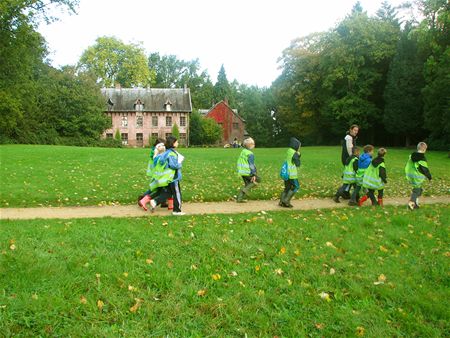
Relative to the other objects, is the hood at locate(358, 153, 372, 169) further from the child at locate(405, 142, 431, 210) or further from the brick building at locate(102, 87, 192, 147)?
the brick building at locate(102, 87, 192, 147)

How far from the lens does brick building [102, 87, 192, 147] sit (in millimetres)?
65750

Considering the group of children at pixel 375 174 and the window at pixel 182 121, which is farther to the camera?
the window at pixel 182 121

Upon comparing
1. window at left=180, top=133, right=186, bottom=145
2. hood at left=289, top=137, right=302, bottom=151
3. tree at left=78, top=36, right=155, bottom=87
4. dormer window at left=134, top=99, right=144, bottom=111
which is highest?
tree at left=78, top=36, right=155, bottom=87

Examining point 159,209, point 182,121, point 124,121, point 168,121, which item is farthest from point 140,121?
point 159,209

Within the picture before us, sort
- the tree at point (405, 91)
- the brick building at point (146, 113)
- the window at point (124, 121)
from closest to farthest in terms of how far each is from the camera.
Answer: the tree at point (405, 91) < the brick building at point (146, 113) < the window at point (124, 121)

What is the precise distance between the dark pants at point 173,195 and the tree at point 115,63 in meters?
61.9

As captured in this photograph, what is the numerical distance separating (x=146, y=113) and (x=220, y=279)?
6366 cm

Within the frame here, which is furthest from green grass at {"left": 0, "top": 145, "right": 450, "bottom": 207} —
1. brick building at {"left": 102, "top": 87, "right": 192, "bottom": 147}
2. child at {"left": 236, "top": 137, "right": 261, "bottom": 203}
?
brick building at {"left": 102, "top": 87, "right": 192, "bottom": 147}

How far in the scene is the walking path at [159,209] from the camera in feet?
29.7

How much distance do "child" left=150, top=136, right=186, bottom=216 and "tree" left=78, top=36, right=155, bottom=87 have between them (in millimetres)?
61767

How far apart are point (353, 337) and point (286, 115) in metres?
55.2

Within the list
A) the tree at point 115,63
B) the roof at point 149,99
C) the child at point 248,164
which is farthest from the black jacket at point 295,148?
the tree at point 115,63

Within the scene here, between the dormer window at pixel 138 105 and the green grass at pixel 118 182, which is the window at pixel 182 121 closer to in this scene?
the dormer window at pixel 138 105

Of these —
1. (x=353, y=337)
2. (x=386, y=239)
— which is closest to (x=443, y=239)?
(x=386, y=239)
